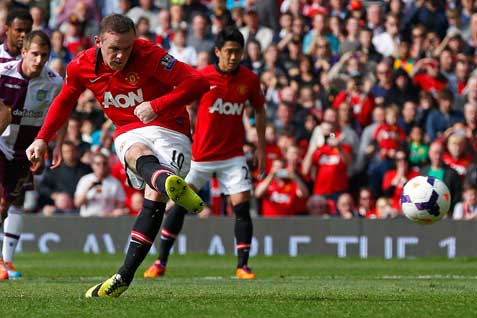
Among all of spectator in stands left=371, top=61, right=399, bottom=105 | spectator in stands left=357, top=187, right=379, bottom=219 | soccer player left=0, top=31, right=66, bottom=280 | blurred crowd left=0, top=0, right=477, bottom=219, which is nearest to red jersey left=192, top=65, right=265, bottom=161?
soccer player left=0, top=31, right=66, bottom=280

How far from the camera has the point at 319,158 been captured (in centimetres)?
1912

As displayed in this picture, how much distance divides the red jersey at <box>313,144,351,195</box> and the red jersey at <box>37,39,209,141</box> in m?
9.32

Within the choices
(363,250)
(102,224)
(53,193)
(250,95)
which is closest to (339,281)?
(250,95)

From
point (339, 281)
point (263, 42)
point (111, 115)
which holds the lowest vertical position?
point (339, 281)

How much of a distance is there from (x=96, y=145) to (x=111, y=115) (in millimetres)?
10529

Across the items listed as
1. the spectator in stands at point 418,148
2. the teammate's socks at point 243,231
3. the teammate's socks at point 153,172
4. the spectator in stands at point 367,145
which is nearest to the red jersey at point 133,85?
the teammate's socks at point 153,172

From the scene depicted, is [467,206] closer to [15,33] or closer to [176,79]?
[15,33]

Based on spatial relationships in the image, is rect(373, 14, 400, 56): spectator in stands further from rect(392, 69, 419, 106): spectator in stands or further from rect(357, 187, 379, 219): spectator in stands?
rect(357, 187, 379, 219): spectator in stands

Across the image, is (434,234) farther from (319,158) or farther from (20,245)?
(20,245)

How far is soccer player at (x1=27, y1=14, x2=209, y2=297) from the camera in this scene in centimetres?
922

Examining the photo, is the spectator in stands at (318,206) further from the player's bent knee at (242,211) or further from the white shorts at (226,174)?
the player's bent knee at (242,211)

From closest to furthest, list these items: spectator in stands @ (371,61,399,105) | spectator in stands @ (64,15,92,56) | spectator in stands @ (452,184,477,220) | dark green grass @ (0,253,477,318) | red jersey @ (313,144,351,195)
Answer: dark green grass @ (0,253,477,318) → spectator in stands @ (452,184,477,220) → red jersey @ (313,144,351,195) → spectator in stands @ (371,61,399,105) → spectator in stands @ (64,15,92,56)

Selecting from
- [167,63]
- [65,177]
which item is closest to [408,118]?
[65,177]

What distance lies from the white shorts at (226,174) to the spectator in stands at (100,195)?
5167mm
